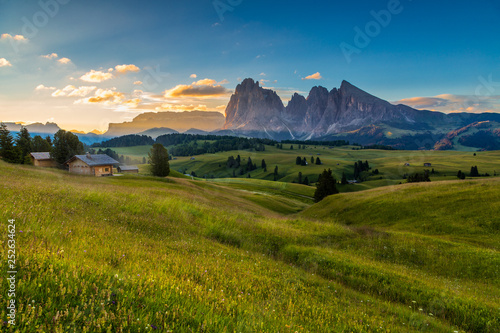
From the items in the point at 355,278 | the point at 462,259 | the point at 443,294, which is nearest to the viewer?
the point at 443,294

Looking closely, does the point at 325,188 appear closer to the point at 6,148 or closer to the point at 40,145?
the point at 6,148

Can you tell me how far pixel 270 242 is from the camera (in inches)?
629

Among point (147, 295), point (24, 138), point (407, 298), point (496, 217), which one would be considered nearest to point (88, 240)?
point (147, 295)

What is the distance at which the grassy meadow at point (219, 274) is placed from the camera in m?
3.60

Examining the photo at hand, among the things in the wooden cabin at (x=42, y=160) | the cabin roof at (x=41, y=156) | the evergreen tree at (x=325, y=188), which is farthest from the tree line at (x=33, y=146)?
the evergreen tree at (x=325, y=188)

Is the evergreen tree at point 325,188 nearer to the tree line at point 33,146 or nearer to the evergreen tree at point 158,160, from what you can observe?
the evergreen tree at point 158,160

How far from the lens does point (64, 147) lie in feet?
295

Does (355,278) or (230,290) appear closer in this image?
(230,290)

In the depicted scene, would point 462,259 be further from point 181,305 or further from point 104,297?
point 104,297

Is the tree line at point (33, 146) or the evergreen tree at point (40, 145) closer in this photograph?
the tree line at point (33, 146)

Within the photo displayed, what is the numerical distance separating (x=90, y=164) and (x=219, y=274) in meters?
95.9

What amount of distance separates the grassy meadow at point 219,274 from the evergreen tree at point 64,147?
93411 mm

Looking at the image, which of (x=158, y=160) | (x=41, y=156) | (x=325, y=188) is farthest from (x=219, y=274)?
(x=41, y=156)

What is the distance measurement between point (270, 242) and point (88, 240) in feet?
36.1
